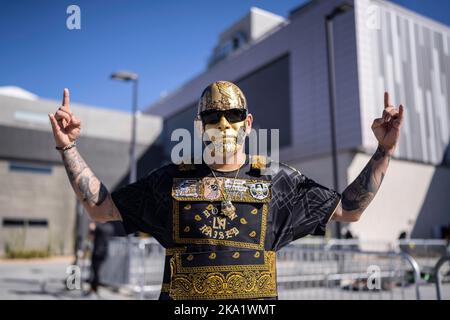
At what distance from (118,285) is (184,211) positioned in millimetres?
8526

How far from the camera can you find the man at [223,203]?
1985 mm

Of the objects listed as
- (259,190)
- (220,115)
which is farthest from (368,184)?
(220,115)

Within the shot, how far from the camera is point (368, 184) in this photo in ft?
7.25

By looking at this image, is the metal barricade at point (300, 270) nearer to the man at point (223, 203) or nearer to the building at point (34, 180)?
the man at point (223, 203)

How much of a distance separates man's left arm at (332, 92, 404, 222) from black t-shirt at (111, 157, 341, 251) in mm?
73

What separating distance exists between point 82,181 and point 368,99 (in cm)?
1852

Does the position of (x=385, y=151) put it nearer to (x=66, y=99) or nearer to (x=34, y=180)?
(x=66, y=99)

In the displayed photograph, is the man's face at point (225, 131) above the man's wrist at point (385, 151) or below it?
above

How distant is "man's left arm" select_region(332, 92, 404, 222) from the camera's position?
84.1 inches

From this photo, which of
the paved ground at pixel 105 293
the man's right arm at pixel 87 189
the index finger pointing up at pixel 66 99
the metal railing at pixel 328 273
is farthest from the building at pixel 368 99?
the index finger pointing up at pixel 66 99

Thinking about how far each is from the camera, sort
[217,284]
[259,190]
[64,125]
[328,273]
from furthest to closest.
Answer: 1. [328,273]
2. [259,190]
3. [64,125]
4. [217,284]

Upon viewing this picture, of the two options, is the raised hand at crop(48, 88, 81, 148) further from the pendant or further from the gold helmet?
the pendant
